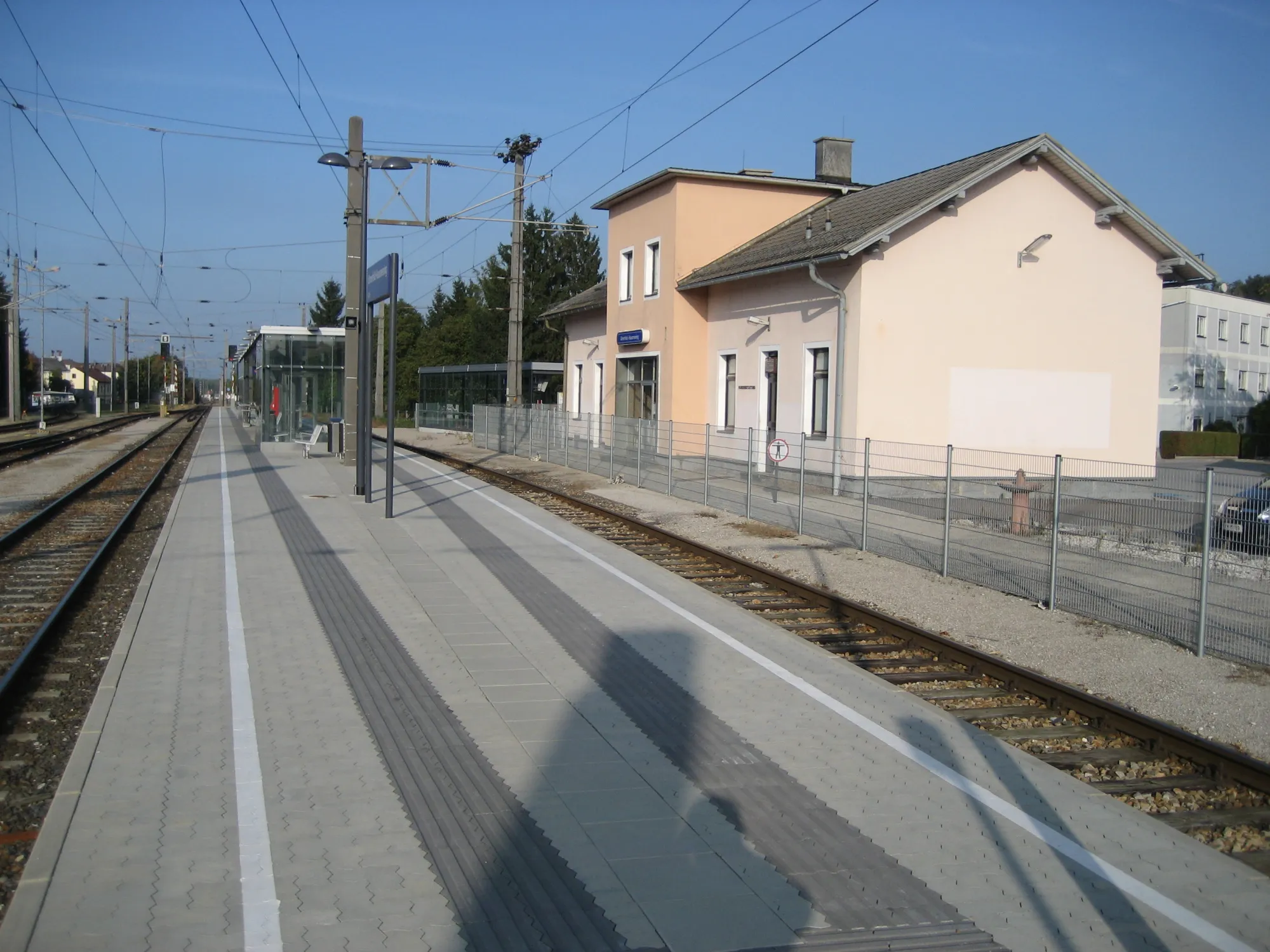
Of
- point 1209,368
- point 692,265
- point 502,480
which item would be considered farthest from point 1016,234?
point 1209,368

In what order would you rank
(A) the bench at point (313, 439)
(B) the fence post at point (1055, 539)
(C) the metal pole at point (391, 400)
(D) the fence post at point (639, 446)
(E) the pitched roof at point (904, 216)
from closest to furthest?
(B) the fence post at point (1055, 539) < (C) the metal pole at point (391, 400) < (E) the pitched roof at point (904, 216) < (D) the fence post at point (639, 446) < (A) the bench at point (313, 439)

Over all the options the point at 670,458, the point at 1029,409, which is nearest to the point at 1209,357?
the point at 1029,409

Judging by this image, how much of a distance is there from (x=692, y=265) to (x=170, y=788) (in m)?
23.5

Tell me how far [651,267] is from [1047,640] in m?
21.3

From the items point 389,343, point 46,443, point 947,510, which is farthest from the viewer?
point 46,443

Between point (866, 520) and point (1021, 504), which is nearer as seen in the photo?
point (1021, 504)

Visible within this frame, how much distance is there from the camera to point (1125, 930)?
4.33 meters

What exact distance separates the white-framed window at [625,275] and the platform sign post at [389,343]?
12.5 meters

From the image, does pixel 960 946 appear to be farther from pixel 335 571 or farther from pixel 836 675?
pixel 335 571

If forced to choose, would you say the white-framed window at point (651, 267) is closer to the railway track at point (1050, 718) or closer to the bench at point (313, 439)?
the bench at point (313, 439)

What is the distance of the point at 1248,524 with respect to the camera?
29.6 feet

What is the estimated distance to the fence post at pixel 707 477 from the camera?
19750mm

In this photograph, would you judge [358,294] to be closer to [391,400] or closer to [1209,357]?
[391,400]

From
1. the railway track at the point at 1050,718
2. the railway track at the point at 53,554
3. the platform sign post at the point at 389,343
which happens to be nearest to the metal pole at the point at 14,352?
the railway track at the point at 53,554
